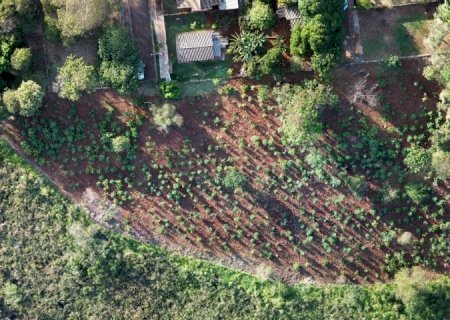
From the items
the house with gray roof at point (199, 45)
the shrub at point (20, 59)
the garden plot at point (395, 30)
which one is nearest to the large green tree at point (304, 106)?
the garden plot at point (395, 30)

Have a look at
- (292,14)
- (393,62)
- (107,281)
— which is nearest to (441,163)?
(393,62)

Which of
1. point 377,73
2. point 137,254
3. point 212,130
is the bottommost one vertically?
point 137,254

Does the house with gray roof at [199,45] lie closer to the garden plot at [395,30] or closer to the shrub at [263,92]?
the shrub at [263,92]

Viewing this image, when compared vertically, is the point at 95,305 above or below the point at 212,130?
below

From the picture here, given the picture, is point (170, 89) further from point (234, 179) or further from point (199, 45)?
point (234, 179)

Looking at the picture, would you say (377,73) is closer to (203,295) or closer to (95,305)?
(203,295)

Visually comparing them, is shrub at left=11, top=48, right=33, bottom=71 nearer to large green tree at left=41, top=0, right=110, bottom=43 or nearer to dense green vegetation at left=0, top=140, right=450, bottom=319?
large green tree at left=41, top=0, right=110, bottom=43

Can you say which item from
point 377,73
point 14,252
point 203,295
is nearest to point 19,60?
point 14,252
